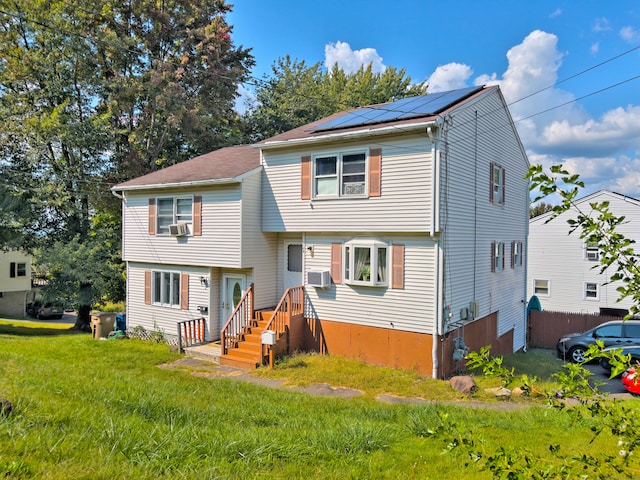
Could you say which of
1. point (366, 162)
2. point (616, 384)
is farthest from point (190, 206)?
point (616, 384)

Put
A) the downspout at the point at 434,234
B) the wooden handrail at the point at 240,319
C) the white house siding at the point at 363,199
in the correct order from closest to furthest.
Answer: the downspout at the point at 434,234 → the white house siding at the point at 363,199 → the wooden handrail at the point at 240,319

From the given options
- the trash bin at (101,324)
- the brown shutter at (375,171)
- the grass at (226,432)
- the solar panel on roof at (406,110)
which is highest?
the solar panel on roof at (406,110)

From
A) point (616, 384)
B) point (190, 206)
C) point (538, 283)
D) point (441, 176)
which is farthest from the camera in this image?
point (538, 283)

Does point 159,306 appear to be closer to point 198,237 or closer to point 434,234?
point 198,237

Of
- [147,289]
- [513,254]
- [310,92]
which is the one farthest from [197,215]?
[310,92]

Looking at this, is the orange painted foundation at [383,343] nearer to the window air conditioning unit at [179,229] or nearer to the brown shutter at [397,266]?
the brown shutter at [397,266]

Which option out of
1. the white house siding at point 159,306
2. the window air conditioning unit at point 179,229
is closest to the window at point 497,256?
the white house siding at point 159,306

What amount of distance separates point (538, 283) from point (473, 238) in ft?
50.4

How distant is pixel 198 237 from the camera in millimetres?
14117

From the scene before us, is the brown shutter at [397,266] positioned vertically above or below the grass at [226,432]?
above

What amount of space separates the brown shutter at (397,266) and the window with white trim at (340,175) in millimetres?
1864

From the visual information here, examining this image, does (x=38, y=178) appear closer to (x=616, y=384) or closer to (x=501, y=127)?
(x=501, y=127)

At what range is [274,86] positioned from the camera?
102ft

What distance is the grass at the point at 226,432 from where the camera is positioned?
365 cm
